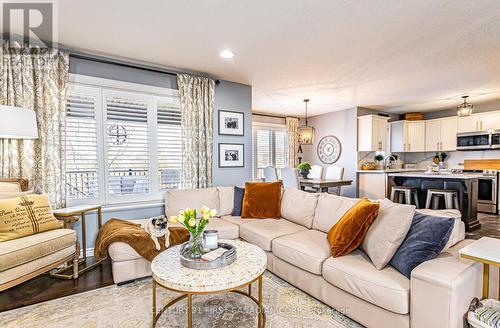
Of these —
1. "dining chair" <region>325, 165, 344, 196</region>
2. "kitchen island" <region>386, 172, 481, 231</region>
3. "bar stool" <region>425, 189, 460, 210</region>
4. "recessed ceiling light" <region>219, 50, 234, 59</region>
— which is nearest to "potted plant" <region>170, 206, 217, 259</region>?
"recessed ceiling light" <region>219, 50, 234, 59</region>

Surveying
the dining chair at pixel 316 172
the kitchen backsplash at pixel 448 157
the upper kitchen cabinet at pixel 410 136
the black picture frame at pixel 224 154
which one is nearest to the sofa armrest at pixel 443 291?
the black picture frame at pixel 224 154

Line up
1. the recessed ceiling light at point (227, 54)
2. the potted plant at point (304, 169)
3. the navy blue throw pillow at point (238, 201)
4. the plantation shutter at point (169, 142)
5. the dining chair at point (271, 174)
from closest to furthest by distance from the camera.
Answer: the recessed ceiling light at point (227, 54), the navy blue throw pillow at point (238, 201), the plantation shutter at point (169, 142), the dining chair at point (271, 174), the potted plant at point (304, 169)

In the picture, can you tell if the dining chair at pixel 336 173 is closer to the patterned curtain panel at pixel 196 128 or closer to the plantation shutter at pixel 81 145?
the patterned curtain panel at pixel 196 128

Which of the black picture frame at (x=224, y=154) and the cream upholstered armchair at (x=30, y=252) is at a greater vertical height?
the black picture frame at (x=224, y=154)

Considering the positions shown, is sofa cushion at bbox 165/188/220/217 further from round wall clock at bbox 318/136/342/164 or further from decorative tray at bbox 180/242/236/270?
round wall clock at bbox 318/136/342/164

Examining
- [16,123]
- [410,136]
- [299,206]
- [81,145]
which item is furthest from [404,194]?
[16,123]

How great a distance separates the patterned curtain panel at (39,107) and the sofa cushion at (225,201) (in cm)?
192

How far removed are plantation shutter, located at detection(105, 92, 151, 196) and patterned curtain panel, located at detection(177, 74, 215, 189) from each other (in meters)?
0.54

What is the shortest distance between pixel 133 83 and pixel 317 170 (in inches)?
171

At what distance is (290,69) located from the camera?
367 centimetres

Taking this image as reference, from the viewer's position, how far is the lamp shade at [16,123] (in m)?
2.30

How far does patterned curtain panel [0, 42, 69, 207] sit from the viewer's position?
2688 mm

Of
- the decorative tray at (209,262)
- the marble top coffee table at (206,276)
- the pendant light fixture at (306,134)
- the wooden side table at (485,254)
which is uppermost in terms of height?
the pendant light fixture at (306,134)

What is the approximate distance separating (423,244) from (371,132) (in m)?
4.89
